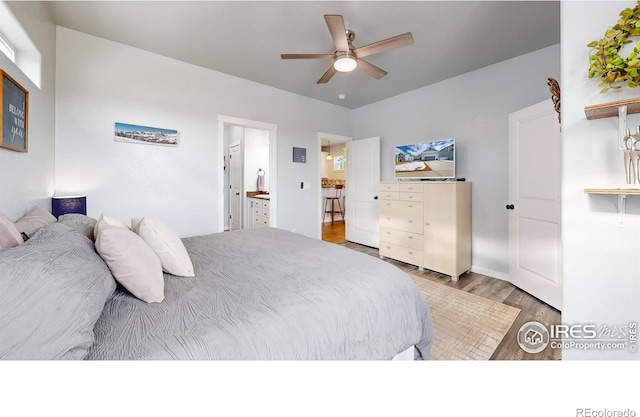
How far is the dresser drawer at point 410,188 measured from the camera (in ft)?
10.9

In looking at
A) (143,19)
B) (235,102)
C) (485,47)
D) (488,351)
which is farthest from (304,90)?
(488,351)

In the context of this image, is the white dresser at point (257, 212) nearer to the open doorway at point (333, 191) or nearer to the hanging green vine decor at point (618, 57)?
the open doorway at point (333, 191)

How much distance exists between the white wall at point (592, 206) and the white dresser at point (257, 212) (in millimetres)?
3675

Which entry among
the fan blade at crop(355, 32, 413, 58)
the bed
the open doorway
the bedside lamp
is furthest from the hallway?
the bedside lamp

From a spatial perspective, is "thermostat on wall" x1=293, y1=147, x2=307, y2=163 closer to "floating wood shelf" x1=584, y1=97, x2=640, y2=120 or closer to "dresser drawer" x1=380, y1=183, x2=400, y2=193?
"dresser drawer" x1=380, y1=183, x2=400, y2=193

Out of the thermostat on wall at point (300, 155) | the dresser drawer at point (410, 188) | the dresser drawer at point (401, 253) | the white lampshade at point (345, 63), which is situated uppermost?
the white lampshade at point (345, 63)

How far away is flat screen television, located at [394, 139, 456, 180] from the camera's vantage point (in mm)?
3254

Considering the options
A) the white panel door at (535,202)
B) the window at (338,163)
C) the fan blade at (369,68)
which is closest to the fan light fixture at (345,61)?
the fan blade at (369,68)

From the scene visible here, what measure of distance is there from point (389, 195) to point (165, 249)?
307 centimetres

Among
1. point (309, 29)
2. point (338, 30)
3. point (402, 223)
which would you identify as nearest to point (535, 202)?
point (402, 223)

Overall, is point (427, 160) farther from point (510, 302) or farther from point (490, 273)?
point (510, 302)

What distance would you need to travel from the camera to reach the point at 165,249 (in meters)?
1.24
